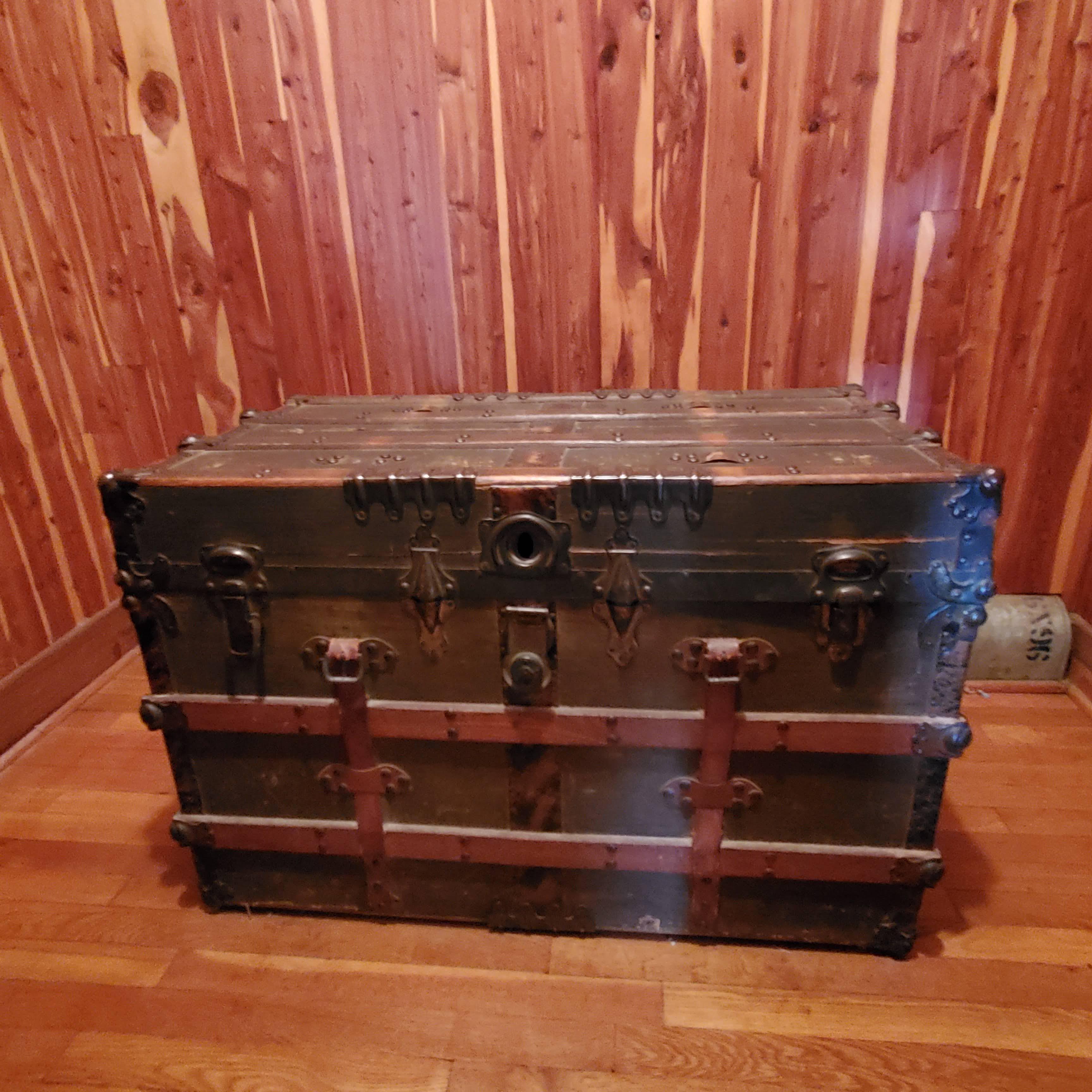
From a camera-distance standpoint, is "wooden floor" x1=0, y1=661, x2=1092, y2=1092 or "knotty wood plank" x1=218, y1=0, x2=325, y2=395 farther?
"knotty wood plank" x1=218, y1=0, x2=325, y2=395

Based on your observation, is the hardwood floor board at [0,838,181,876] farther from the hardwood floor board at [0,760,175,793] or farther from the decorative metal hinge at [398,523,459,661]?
the decorative metal hinge at [398,523,459,661]

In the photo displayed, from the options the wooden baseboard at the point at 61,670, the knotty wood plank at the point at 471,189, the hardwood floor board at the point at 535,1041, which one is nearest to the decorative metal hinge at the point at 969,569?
the hardwood floor board at the point at 535,1041

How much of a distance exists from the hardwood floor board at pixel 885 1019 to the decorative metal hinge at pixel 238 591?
909 millimetres

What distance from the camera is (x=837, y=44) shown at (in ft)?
5.12

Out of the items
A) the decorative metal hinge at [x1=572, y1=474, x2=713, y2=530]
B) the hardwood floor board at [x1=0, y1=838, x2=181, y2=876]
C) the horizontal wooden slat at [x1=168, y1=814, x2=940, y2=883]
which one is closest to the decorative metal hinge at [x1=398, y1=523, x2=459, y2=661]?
the decorative metal hinge at [x1=572, y1=474, x2=713, y2=530]

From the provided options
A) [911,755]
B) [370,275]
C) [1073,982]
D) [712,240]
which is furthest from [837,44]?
[1073,982]

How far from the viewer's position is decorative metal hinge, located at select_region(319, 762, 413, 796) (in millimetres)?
1284

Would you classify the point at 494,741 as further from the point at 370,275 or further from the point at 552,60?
the point at 552,60

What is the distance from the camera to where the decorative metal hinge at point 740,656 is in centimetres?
115

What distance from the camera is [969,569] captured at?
1.07 meters

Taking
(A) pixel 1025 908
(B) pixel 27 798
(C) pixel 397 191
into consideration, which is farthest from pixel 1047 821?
(B) pixel 27 798

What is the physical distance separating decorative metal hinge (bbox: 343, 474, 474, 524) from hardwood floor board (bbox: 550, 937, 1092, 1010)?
821 millimetres

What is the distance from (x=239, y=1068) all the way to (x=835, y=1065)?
0.91 meters

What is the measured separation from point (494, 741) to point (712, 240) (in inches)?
48.4
